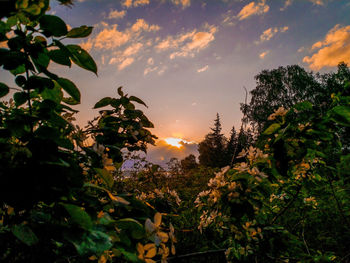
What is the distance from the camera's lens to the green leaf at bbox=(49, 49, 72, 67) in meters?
0.57

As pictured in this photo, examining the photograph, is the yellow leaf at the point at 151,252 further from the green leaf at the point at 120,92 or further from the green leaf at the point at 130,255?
the green leaf at the point at 120,92

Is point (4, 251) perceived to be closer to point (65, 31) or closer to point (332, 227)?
point (65, 31)

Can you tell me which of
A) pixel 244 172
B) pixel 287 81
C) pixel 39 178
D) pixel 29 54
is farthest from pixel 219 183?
pixel 287 81

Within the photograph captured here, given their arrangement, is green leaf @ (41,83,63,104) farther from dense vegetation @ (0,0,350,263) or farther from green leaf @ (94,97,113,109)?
green leaf @ (94,97,113,109)

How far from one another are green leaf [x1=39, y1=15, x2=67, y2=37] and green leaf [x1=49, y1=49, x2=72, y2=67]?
0.15ft

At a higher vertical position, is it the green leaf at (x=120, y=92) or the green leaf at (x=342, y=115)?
the green leaf at (x=120, y=92)

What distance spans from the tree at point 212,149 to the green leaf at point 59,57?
90.8ft

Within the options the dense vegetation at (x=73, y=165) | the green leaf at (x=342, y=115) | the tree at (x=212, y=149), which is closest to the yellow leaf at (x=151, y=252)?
the dense vegetation at (x=73, y=165)

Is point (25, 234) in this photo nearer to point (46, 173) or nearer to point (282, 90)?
point (46, 173)

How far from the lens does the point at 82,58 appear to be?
2.02ft

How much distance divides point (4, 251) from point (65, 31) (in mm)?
646

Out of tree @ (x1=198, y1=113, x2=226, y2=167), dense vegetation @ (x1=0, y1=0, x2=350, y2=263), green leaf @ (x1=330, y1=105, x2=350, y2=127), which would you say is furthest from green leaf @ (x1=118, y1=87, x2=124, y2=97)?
tree @ (x1=198, y1=113, x2=226, y2=167)

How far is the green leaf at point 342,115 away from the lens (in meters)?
0.81

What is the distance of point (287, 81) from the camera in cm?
2148
